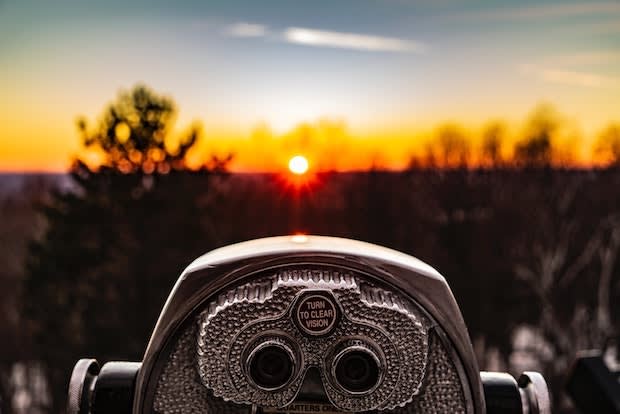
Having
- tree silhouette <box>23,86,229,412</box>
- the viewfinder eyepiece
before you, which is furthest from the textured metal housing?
tree silhouette <box>23,86,229,412</box>

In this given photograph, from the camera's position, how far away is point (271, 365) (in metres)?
1.16

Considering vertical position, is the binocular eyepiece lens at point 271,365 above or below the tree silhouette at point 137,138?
→ below

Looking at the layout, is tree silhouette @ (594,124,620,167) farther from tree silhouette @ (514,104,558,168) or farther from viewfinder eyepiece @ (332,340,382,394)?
viewfinder eyepiece @ (332,340,382,394)

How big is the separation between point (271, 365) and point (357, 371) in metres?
0.13

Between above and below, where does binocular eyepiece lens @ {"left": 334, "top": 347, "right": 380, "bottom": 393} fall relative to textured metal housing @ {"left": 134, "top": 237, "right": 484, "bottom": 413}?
below

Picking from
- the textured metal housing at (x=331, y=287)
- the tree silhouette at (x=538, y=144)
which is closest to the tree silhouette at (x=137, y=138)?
the tree silhouette at (x=538, y=144)

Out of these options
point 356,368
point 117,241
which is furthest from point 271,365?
point 117,241

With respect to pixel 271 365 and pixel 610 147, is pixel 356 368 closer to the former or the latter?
pixel 271 365

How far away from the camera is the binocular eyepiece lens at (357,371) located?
44.7 inches

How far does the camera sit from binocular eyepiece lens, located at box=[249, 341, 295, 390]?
1.13m

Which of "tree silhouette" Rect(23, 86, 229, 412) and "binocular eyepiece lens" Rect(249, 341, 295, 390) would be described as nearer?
"binocular eyepiece lens" Rect(249, 341, 295, 390)

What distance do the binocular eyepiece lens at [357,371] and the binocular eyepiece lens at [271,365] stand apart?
0.07 metres

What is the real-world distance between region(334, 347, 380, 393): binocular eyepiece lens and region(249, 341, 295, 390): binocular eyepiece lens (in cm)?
7

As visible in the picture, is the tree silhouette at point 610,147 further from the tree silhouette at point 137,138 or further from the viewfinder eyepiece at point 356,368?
the viewfinder eyepiece at point 356,368
